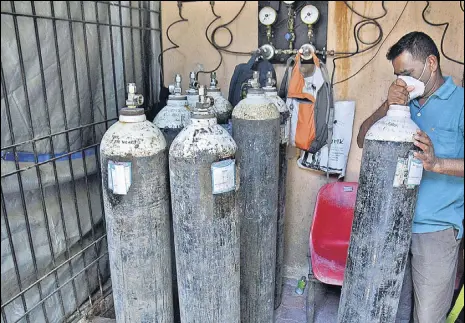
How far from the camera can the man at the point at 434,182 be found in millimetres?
1688

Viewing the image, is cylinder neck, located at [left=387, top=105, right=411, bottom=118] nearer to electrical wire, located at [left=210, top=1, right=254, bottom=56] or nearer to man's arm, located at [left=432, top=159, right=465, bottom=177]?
man's arm, located at [left=432, top=159, right=465, bottom=177]

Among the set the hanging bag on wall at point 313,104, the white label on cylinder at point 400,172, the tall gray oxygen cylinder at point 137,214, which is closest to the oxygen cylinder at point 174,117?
the tall gray oxygen cylinder at point 137,214

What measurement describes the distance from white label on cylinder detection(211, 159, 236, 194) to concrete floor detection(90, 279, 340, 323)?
1208mm

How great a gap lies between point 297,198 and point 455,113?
1.11m

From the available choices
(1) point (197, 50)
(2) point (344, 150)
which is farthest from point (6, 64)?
(2) point (344, 150)

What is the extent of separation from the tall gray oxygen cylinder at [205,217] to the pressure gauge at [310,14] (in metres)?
1.02

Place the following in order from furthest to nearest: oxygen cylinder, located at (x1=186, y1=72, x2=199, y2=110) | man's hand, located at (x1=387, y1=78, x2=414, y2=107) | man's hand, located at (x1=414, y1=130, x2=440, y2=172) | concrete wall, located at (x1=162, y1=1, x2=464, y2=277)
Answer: concrete wall, located at (x1=162, y1=1, x2=464, y2=277) → oxygen cylinder, located at (x1=186, y1=72, x2=199, y2=110) → man's hand, located at (x1=387, y1=78, x2=414, y2=107) → man's hand, located at (x1=414, y1=130, x2=440, y2=172)

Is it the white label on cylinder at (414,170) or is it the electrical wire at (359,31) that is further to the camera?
the electrical wire at (359,31)

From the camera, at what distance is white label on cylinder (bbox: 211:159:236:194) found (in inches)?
54.4

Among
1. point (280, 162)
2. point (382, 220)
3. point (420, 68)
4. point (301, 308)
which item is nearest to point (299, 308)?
point (301, 308)

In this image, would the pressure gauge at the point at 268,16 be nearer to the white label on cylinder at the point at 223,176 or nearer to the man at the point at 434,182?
the man at the point at 434,182

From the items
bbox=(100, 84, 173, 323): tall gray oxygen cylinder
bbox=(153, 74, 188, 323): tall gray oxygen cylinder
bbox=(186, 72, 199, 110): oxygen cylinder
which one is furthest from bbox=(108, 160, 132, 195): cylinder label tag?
bbox=(186, 72, 199, 110): oxygen cylinder

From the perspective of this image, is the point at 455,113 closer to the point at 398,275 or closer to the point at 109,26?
the point at 398,275

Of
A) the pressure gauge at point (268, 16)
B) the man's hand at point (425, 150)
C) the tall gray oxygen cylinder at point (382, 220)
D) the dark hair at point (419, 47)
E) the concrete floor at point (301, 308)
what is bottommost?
the concrete floor at point (301, 308)
